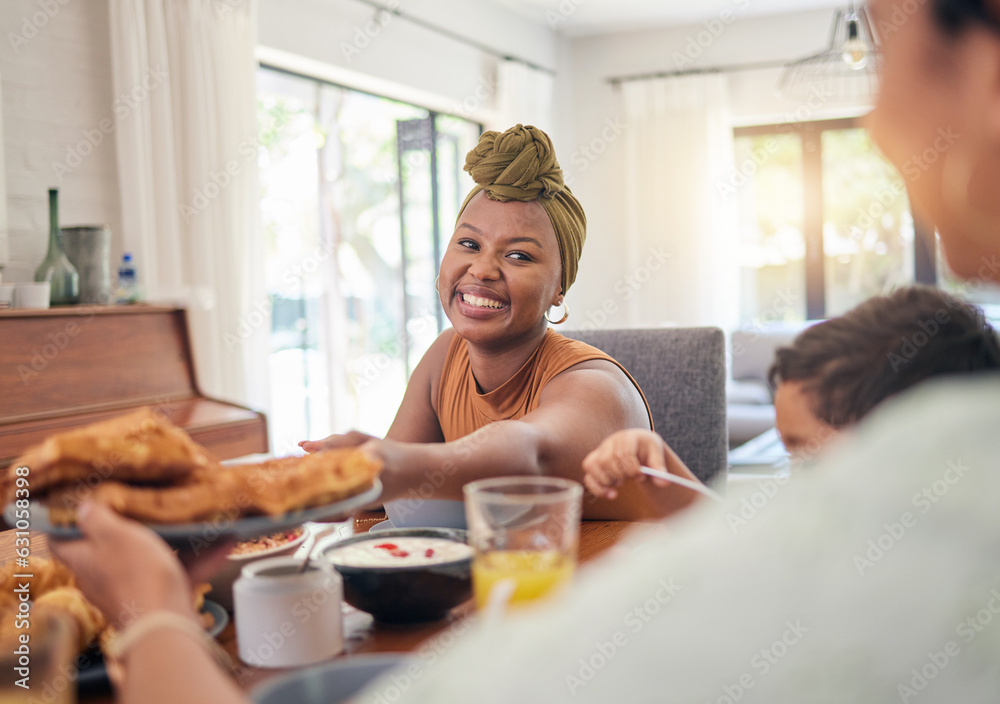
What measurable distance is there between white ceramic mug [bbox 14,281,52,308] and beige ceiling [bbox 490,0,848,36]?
176 inches

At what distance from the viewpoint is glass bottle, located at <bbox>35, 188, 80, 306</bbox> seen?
109 inches

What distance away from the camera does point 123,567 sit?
0.64 meters

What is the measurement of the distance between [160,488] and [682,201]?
21.4 feet

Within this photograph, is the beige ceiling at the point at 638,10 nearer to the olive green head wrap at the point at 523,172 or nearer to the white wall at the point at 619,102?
the white wall at the point at 619,102

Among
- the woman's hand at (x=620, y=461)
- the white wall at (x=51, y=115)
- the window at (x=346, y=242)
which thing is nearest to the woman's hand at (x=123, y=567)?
A: the woman's hand at (x=620, y=461)

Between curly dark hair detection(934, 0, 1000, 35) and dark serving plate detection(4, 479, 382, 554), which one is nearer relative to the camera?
curly dark hair detection(934, 0, 1000, 35)

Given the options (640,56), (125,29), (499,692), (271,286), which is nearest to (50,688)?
(499,692)

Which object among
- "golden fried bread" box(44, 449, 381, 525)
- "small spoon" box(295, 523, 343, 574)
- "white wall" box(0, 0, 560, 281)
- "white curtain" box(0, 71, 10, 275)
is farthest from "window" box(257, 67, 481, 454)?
"golden fried bread" box(44, 449, 381, 525)

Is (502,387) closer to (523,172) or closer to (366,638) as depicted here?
(523,172)

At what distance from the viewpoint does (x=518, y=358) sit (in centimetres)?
172

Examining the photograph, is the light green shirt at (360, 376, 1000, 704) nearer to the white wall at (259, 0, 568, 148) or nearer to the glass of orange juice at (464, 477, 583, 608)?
the glass of orange juice at (464, 477, 583, 608)

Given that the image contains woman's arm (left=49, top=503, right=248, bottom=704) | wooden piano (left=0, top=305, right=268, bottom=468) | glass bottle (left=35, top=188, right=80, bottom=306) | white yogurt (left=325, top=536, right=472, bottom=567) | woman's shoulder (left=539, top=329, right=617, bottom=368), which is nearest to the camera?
woman's arm (left=49, top=503, right=248, bottom=704)

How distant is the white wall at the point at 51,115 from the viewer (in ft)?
9.98

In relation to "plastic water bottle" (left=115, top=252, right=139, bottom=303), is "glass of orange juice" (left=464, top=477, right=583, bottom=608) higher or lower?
lower
